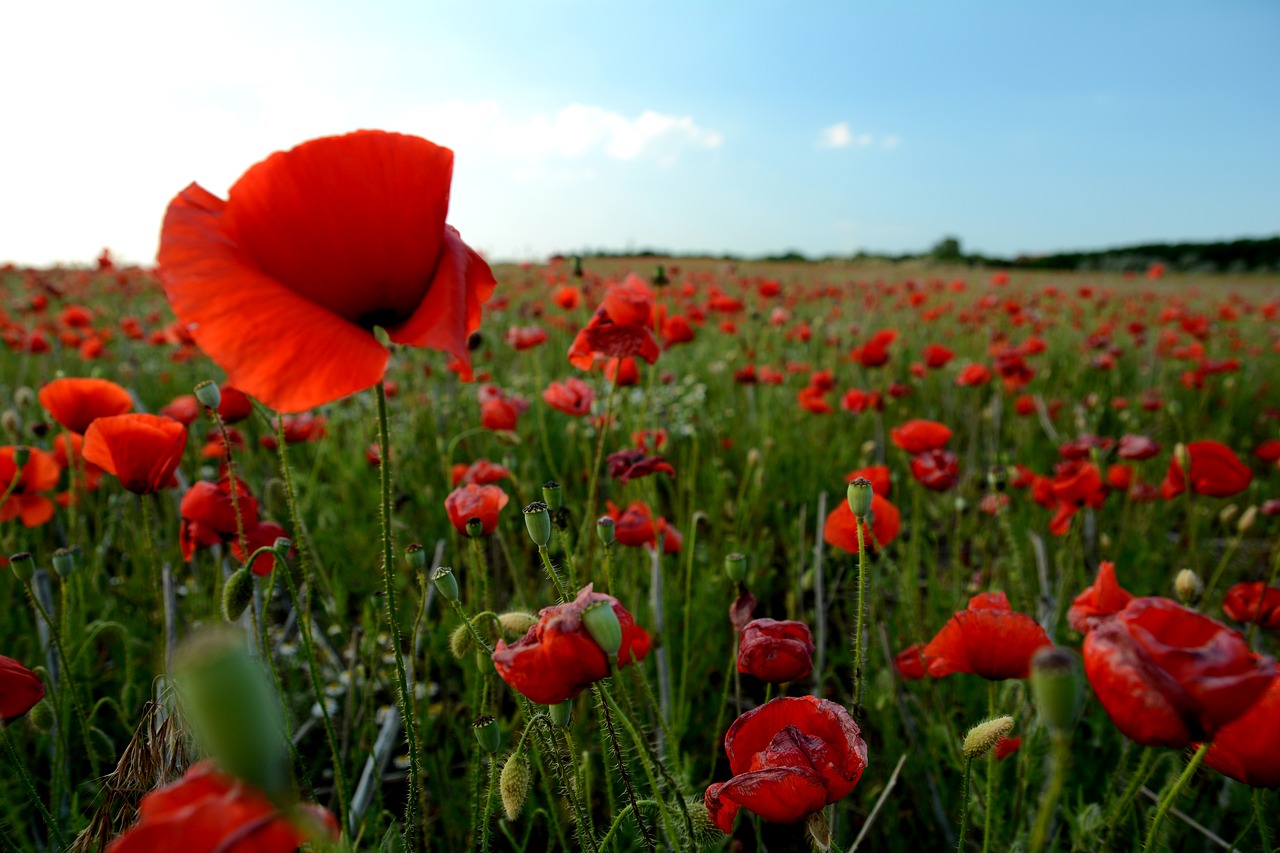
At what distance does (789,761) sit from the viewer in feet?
2.75

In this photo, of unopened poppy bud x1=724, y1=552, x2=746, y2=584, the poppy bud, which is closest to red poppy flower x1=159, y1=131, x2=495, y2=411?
the poppy bud

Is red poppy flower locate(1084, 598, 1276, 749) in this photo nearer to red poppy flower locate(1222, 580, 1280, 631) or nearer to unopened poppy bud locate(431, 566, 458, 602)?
unopened poppy bud locate(431, 566, 458, 602)

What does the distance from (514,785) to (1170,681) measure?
79cm

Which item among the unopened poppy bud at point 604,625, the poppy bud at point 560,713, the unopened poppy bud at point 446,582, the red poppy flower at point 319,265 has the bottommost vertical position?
the poppy bud at point 560,713

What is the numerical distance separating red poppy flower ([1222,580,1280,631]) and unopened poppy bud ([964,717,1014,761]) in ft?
3.64

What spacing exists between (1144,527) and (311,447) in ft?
12.9

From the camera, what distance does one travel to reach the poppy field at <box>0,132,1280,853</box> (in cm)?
78

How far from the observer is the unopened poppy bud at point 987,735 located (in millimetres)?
921

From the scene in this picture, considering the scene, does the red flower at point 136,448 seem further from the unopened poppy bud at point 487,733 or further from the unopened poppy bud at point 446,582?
the unopened poppy bud at point 487,733

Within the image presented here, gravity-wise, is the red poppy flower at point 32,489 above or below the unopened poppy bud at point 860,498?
below

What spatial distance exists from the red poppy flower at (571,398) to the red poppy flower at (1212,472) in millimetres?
1760

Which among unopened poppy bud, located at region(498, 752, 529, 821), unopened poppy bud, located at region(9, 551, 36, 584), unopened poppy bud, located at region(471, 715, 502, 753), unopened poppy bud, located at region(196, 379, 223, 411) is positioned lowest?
unopened poppy bud, located at region(498, 752, 529, 821)

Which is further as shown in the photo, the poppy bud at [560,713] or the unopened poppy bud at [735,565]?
the unopened poppy bud at [735,565]

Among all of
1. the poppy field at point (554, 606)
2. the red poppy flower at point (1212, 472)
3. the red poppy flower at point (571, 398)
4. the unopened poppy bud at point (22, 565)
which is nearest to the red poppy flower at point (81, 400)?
the poppy field at point (554, 606)
